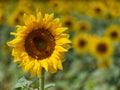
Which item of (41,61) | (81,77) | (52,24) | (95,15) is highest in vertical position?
(52,24)

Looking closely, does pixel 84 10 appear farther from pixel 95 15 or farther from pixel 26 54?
pixel 26 54

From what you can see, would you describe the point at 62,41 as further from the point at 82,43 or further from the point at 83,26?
the point at 83,26

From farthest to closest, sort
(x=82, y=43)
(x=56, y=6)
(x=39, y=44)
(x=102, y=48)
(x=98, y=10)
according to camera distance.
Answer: (x=56, y=6), (x=98, y=10), (x=82, y=43), (x=102, y=48), (x=39, y=44)

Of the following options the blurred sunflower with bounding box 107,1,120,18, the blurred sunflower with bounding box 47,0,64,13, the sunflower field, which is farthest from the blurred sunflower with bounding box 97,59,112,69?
the blurred sunflower with bounding box 47,0,64,13

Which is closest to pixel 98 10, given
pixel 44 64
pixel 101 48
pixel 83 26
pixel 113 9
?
pixel 113 9

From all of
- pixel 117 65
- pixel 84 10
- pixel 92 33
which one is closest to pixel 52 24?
pixel 117 65

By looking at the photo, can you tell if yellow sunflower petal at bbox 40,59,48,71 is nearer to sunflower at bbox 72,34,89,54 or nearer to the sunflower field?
the sunflower field
